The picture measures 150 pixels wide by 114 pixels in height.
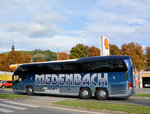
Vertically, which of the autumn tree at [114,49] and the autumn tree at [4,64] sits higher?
the autumn tree at [114,49]

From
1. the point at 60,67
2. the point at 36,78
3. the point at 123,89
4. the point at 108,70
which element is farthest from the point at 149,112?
the point at 36,78

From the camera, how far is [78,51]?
61062 mm

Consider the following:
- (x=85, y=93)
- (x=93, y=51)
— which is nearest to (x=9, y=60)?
Answer: (x=93, y=51)

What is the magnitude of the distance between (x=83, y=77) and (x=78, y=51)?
45.0 meters

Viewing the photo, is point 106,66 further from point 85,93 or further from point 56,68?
point 56,68

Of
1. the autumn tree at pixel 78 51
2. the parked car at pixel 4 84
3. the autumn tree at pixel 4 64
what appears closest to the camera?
the parked car at pixel 4 84

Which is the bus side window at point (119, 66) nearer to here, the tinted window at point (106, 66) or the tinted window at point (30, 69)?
the tinted window at point (106, 66)

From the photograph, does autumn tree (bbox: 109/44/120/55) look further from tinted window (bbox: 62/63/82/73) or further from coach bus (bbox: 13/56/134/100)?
tinted window (bbox: 62/63/82/73)

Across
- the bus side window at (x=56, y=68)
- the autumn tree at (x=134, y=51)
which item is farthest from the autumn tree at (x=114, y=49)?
the bus side window at (x=56, y=68)

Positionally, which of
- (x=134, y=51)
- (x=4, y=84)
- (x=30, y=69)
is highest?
(x=134, y=51)

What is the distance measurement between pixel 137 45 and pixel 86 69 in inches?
1846

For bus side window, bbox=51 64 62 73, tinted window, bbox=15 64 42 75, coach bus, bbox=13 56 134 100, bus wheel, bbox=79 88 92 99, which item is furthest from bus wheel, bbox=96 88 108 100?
tinted window, bbox=15 64 42 75

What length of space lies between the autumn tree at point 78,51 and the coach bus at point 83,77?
40.8 metres

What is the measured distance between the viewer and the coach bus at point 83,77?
14.5 m
